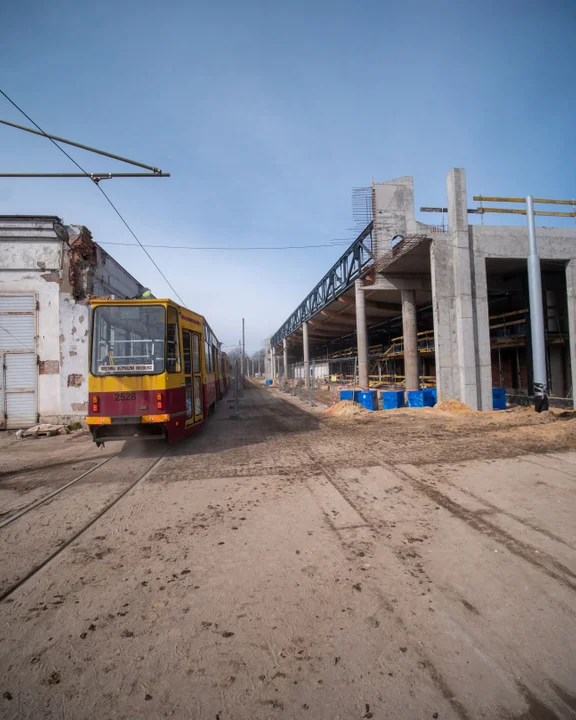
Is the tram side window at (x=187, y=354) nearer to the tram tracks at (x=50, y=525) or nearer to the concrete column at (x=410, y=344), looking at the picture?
the tram tracks at (x=50, y=525)

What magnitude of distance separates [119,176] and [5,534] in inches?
245

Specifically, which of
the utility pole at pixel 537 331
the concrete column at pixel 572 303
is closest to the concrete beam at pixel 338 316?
A: the concrete column at pixel 572 303

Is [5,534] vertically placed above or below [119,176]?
below

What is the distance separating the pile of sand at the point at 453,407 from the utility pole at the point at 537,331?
2.28 m

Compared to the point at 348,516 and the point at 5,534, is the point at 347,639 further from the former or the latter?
the point at 5,534

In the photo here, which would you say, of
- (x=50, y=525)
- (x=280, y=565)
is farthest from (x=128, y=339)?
(x=280, y=565)

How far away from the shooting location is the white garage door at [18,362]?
446 inches

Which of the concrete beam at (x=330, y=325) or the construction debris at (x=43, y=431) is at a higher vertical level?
the concrete beam at (x=330, y=325)

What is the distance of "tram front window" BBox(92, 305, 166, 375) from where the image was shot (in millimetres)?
7270

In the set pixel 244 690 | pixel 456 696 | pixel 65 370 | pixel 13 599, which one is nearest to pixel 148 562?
pixel 13 599

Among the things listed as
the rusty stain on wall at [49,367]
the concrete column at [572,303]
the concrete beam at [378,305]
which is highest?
the concrete beam at [378,305]

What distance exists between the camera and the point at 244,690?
1.94 meters

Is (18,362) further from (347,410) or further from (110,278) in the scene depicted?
(347,410)

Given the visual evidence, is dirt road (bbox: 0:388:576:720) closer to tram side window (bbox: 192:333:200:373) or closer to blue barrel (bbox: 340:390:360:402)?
tram side window (bbox: 192:333:200:373)
